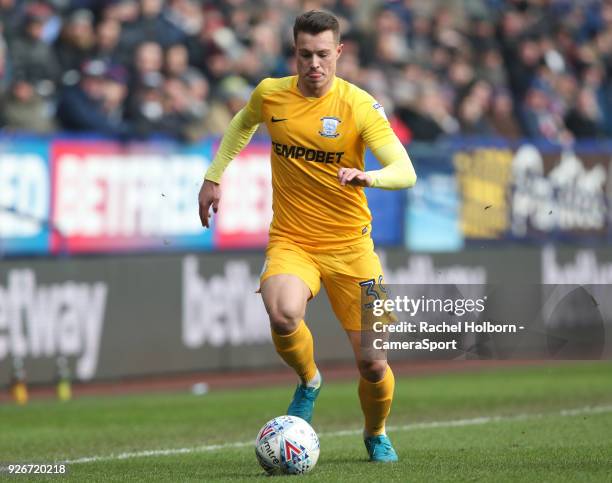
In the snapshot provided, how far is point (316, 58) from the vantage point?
7.88 meters

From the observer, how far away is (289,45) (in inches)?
698

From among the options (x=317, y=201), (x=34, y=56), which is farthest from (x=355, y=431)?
(x=34, y=56)

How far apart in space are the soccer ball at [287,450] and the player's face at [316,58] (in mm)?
1971

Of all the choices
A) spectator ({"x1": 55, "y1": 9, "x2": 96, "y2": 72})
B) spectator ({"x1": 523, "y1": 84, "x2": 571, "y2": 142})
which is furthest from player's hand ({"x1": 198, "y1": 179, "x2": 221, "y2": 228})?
spectator ({"x1": 523, "y1": 84, "x2": 571, "y2": 142})

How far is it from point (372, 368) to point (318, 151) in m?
1.32

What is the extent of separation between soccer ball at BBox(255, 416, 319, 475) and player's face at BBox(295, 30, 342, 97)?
6.47 ft

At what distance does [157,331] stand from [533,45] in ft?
31.8

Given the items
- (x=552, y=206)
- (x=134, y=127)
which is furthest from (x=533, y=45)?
(x=134, y=127)

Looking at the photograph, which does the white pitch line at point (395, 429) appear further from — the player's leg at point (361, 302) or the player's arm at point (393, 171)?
the player's arm at point (393, 171)

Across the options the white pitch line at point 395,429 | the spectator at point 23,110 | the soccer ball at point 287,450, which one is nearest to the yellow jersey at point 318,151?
the soccer ball at point 287,450

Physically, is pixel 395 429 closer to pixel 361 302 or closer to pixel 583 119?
pixel 361 302

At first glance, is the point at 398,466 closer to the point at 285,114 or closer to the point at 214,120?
the point at 285,114

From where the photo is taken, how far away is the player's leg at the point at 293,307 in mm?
7879

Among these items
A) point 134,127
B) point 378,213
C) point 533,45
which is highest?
point 533,45
